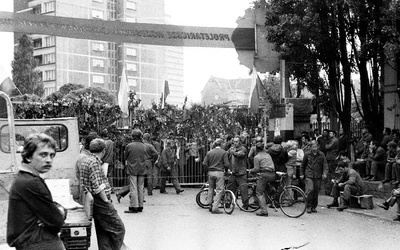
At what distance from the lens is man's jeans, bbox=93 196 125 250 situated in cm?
809

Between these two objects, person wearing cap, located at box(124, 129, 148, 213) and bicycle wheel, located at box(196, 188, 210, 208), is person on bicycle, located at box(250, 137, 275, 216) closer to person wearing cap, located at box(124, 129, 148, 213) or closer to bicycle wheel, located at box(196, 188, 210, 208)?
bicycle wheel, located at box(196, 188, 210, 208)

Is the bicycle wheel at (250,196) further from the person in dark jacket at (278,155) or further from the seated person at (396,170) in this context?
the seated person at (396,170)

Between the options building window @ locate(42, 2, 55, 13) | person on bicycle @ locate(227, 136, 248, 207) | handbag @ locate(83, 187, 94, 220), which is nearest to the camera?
handbag @ locate(83, 187, 94, 220)

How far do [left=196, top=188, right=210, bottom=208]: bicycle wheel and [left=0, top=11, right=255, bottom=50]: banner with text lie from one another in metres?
8.15

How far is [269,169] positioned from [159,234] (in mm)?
3824

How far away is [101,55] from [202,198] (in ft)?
203

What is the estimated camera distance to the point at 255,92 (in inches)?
836

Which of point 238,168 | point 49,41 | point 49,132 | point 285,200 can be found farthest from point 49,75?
point 49,132

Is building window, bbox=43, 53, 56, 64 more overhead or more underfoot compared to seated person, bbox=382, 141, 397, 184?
more overhead

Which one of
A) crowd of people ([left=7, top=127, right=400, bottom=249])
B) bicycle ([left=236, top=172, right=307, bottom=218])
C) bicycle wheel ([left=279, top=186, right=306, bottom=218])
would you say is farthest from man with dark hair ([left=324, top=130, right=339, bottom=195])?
bicycle wheel ([left=279, top=186, right=306, bottom=218])

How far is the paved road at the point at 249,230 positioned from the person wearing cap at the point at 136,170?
304mm

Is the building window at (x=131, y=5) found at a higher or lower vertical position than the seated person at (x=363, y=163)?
higher

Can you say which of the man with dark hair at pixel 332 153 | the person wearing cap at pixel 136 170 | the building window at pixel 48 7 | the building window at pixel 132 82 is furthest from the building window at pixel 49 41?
the person wearing cap at pixel 136 170

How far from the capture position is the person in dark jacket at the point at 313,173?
14.7 m
